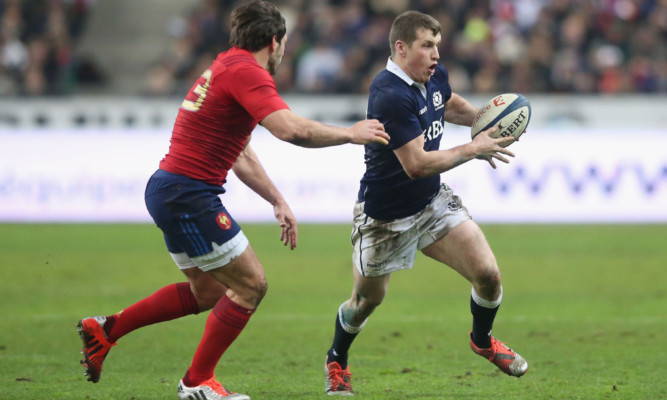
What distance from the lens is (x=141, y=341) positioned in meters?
8.84

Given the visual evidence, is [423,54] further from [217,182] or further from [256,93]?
[217,182]

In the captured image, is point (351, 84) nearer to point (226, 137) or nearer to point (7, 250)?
point (7, 250)

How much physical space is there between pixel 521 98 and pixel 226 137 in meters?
2.23

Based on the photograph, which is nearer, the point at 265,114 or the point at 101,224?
the point at 265,114

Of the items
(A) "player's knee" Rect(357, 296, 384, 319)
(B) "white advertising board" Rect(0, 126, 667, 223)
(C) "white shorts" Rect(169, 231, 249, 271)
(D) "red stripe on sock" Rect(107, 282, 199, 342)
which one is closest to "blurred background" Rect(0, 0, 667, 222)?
(B) "white advertising board" Rect(0, 126, 667, 223)

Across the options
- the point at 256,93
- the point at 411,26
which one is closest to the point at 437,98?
the point at 411,26

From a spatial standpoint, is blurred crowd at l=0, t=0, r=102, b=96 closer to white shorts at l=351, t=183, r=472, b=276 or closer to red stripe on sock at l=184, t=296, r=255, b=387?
white shorts at l=351, t=183, r=472, b=276

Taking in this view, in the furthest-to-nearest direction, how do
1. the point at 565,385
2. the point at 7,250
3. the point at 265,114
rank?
the point at 7,250 < the point at 565,385 < the point at 265,114

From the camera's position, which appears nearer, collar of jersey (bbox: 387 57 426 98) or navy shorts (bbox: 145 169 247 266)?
navy shorts (bbox: 145 169 247 266)

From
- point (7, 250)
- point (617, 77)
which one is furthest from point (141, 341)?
point (617, 77)

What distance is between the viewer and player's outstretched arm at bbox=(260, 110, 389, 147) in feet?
18.6

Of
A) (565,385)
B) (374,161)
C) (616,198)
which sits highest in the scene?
(374,161)

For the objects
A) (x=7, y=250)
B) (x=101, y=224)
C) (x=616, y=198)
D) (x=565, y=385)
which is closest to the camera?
(x=565, y=385)

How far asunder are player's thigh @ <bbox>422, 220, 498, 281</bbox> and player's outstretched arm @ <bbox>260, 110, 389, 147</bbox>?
1.26 metres
